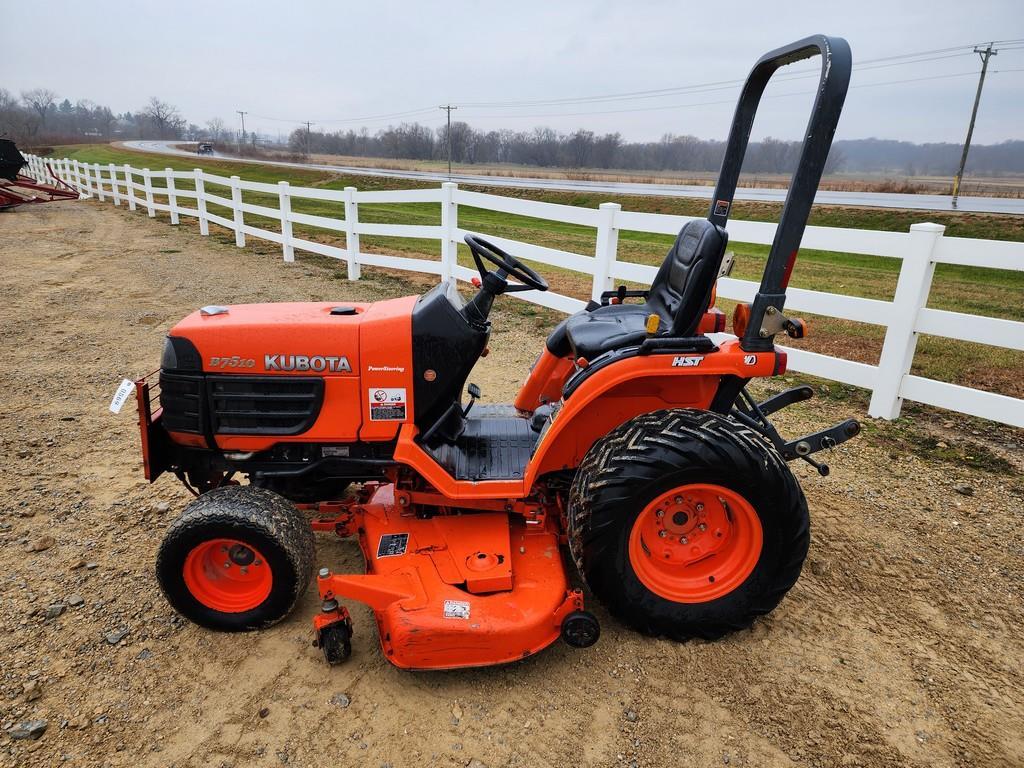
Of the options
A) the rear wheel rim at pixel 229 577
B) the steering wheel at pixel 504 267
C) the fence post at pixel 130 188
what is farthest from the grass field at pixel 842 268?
the rear wheel rim at pixel 229 577

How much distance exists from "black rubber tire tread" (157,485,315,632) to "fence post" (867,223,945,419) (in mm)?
3993

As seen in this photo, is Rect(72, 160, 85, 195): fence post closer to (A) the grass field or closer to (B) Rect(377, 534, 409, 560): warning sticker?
(A) the grass field

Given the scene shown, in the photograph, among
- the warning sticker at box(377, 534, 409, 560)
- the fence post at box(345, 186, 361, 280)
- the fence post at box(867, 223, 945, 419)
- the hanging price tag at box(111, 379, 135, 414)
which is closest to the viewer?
the warning sticker at box(377, 534, 409, 560)

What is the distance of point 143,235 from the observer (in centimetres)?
1395

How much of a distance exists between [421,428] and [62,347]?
5.12 m

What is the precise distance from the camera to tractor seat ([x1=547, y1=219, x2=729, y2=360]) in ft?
8.54

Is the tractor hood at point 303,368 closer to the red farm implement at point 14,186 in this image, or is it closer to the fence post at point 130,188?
the fence post at point 130,188

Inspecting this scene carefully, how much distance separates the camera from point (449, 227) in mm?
8195

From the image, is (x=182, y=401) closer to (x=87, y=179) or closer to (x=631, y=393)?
(x=631, y=393)

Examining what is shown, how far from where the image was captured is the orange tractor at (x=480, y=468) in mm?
2379

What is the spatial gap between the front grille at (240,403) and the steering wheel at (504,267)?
86 cm

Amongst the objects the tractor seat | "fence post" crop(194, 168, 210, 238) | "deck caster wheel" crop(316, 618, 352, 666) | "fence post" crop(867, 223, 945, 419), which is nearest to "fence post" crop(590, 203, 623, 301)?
"fence post" crop(867, 223, 945, 419)

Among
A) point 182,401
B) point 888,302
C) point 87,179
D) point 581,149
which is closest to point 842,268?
point 888,302

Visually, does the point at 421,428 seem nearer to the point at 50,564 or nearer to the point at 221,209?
the point at 50,564
